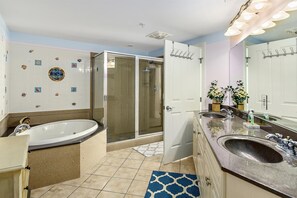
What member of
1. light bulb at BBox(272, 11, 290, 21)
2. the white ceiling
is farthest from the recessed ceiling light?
light bulb at BBox(272, 11, 290, 21)

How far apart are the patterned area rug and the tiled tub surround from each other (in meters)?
1.06

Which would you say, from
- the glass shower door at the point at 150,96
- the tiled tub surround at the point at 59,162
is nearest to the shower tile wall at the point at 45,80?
the glass shower door at the point at 150,96

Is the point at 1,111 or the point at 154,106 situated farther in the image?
the point at 154,106

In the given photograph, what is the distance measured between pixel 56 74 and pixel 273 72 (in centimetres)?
371

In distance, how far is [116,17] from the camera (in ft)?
7.61

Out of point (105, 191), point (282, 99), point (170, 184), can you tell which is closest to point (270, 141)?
point (282, 99)

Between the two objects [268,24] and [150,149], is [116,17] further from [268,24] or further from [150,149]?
[150,149]

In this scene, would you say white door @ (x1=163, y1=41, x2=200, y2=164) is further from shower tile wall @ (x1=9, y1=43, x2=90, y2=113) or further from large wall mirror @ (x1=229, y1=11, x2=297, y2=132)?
shower tile wall @ (x1=9, y1=43, x2=90, y2=113)

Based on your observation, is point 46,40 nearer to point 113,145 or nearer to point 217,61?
point 113,145

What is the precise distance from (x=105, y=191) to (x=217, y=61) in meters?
2.72

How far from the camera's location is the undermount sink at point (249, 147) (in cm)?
117

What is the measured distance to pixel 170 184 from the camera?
79.8 inches

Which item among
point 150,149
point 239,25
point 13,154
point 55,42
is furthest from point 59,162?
point 239,25

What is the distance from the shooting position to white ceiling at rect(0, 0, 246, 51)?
1931mm
